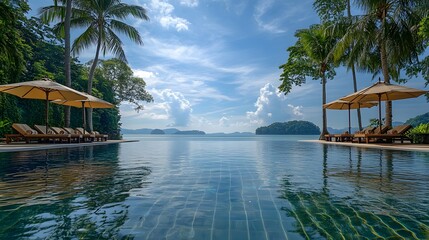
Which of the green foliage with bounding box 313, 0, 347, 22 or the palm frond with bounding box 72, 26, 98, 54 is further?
the green foliage with bounding box 313, 0, 347, 22

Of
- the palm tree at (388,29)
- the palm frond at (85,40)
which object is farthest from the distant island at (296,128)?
the palm frond at (85,40)

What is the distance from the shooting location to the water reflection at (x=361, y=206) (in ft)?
9.92

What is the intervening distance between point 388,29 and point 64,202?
1952 cm

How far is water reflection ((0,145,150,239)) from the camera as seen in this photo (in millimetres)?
3028

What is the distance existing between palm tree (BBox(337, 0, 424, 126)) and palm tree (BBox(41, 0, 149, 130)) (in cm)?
1775

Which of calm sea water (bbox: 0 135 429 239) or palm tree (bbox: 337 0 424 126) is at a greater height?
palm tree (bbox: 337 0 424 126)

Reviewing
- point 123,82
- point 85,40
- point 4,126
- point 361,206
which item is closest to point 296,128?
point 123,82

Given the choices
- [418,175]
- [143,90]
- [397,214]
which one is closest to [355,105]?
[418,175]

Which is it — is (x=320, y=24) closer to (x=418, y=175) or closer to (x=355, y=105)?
(x=355, y=105)

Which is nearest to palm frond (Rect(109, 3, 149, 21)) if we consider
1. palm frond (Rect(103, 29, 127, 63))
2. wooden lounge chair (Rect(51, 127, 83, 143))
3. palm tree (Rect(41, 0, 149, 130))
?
palm tree (Rect(41, 0, 149, 130))

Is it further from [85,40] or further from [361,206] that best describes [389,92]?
[85,40]

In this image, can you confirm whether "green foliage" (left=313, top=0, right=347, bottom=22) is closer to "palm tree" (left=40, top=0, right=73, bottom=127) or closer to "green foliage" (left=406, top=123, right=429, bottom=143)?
"green foliage" (left=406, top=123, right=429, bottom=143)

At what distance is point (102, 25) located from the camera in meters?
22.3

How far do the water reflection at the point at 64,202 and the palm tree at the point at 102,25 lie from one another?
17.6m
